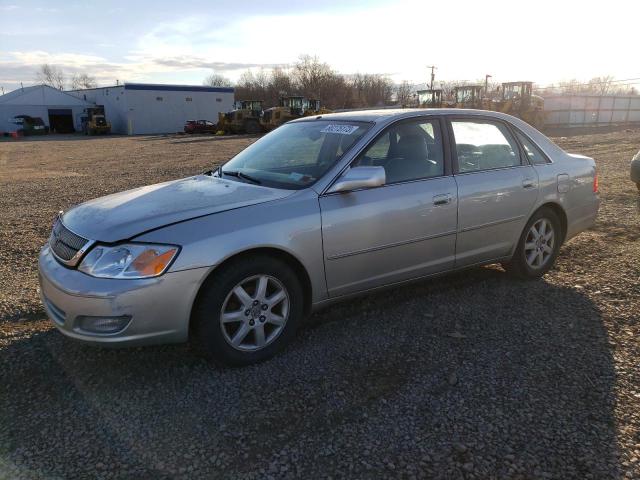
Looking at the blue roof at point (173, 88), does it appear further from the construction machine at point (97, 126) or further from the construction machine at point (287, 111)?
the construction machine at point (287, 111)

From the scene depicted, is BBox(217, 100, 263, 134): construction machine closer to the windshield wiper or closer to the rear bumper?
the rear bumper

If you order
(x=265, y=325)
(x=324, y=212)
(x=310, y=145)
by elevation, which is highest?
(x=310, y=145)

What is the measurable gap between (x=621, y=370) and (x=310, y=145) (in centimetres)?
270

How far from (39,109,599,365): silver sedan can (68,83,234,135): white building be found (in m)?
50.6

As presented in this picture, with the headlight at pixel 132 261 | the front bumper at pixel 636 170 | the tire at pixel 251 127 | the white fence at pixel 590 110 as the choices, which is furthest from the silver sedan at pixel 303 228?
the tire at pixel 251 127

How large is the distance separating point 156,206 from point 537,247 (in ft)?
11.0

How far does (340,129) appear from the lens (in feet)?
13.2

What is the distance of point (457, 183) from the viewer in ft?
13.3

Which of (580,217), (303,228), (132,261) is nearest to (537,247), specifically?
(580,217)

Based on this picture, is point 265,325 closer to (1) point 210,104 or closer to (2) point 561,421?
(2) point 561,421

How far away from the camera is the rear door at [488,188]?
13.5 ft

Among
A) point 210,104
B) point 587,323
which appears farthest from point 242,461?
point 210,104

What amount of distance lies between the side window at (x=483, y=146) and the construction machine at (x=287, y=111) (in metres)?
31.6

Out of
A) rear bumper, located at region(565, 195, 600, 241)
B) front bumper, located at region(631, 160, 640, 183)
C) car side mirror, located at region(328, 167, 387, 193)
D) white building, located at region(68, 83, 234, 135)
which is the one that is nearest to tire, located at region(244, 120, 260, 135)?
white building, located at region(68, 83, 234, 135)
